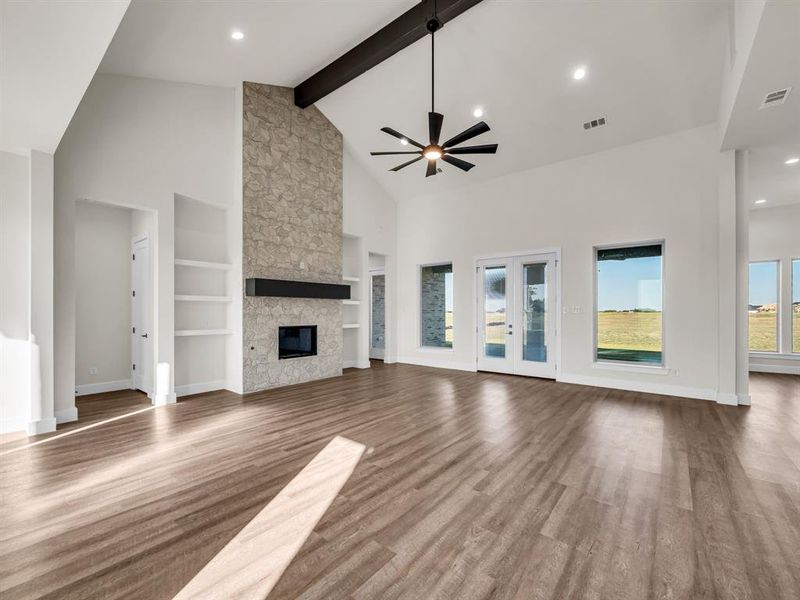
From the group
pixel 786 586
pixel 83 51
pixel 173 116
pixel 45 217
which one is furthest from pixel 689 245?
pixel 45 217

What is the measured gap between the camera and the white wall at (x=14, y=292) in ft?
12.7

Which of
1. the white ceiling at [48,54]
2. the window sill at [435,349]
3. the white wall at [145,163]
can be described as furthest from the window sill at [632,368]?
the white ceiling at [48,54]

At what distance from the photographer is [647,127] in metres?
5.58

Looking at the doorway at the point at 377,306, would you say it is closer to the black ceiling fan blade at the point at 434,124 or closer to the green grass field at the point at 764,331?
the black ceiling fan blade at the point at 434,124

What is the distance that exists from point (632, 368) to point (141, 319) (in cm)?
779

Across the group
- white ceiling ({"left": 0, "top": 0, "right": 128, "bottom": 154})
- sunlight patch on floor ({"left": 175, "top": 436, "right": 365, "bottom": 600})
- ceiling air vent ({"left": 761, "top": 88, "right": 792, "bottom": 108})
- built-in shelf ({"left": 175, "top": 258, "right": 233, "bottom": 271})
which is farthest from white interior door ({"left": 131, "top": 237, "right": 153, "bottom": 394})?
ceiling air vent ({"left": 761, "top": 88, "right": 792, "bottom": 108})

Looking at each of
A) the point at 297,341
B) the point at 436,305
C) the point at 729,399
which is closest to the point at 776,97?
the point at 729,399

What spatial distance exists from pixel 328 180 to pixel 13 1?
5243mm

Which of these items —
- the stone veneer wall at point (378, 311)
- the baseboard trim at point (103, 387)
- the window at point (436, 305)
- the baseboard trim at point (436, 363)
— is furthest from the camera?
the stone veneer wall at point (378, 311)

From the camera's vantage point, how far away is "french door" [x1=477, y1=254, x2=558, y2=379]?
6789 millimetres

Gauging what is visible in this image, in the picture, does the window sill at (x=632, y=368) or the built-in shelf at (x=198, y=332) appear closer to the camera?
the built-in shelf at (x=198, y=332)

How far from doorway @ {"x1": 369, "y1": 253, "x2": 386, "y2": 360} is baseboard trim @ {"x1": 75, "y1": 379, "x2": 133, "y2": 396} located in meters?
5.17

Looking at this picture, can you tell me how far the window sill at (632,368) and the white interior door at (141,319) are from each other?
7.08 metres

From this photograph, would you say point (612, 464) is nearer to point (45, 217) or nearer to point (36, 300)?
point (36, 300)
